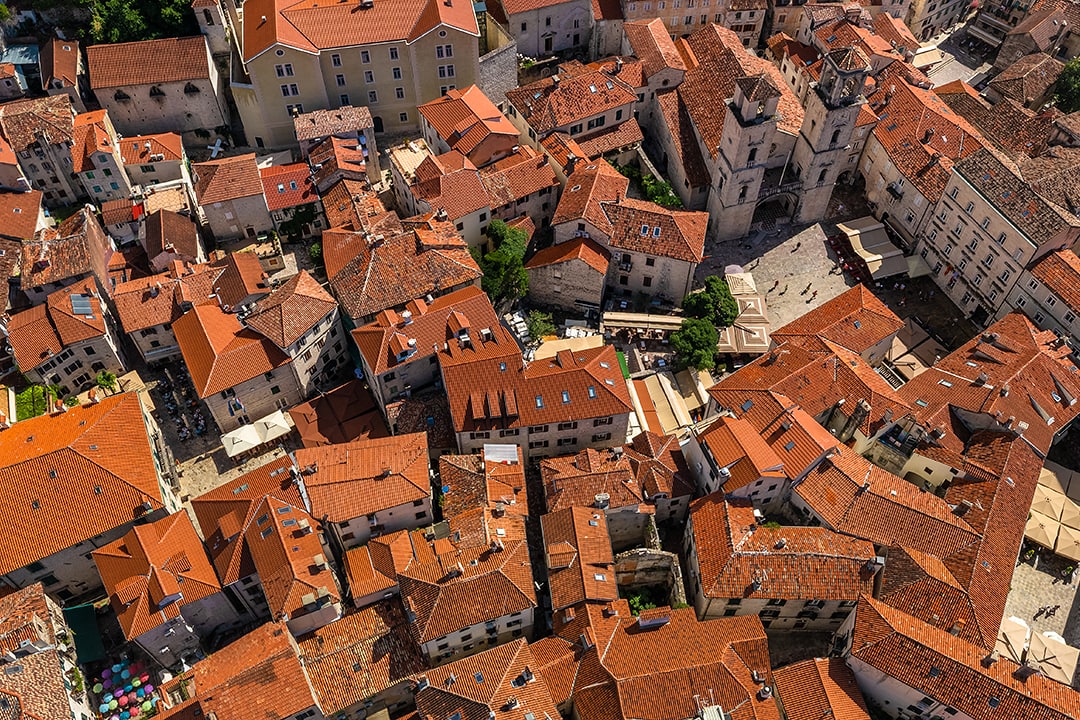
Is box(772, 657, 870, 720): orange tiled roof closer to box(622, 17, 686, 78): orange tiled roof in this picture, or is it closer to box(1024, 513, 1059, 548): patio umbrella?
box(1024, 513, 1059, 548): patio umbrella

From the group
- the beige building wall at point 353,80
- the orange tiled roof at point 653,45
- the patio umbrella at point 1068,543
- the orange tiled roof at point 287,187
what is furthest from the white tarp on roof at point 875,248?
the orange tiled roof at point 287,187

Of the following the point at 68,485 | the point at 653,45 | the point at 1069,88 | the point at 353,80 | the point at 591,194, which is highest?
the point at 653,45

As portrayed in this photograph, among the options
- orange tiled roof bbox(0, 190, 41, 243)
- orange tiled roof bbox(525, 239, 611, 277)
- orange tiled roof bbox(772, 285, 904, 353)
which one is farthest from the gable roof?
orange tiled roof bbox(0, 190, 41, 243)

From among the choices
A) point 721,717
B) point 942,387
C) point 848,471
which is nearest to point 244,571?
point 721,717

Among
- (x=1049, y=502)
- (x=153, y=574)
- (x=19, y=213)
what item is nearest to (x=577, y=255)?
(x=153, y=574)

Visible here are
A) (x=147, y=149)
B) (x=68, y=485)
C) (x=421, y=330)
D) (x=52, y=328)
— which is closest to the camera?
(x=68, y=485)

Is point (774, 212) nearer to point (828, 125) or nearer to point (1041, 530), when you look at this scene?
point (828, 125)
